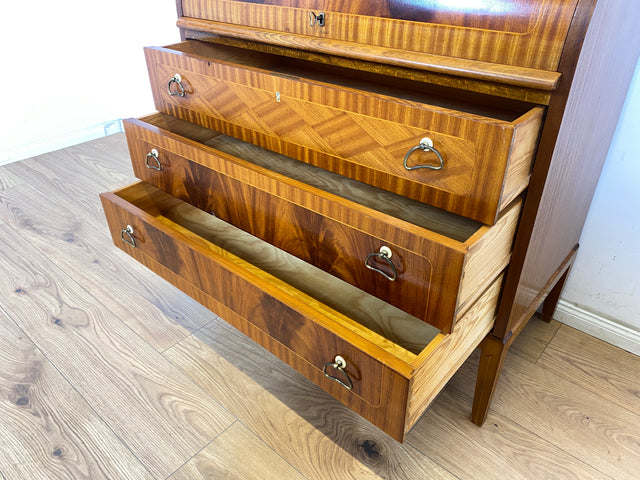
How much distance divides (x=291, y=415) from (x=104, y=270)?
73cm

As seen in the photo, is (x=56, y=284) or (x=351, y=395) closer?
(x=351, y=395)

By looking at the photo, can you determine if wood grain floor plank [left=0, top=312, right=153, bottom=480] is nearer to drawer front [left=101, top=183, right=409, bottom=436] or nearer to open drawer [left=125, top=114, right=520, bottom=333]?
drawer front [left=101, top=183, right=409, bottom=436]

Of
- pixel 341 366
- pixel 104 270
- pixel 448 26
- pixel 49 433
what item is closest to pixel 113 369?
pixel 49 433

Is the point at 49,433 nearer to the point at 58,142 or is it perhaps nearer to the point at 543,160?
the point at 543,160

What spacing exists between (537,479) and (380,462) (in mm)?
268

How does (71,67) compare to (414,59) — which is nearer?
(414,59)

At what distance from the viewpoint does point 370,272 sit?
27.8 inches

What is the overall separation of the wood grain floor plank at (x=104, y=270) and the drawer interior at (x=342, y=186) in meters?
0.43

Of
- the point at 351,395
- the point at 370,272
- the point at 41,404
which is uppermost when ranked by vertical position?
the point at 370,272

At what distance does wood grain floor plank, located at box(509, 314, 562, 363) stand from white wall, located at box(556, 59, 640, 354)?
0.15 ft

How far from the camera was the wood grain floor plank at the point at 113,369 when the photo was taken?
922mm

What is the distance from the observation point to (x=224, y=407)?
38.5 inches

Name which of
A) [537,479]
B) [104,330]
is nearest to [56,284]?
[104,330]

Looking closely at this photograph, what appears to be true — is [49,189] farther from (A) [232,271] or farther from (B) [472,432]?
(B) [472,432]
